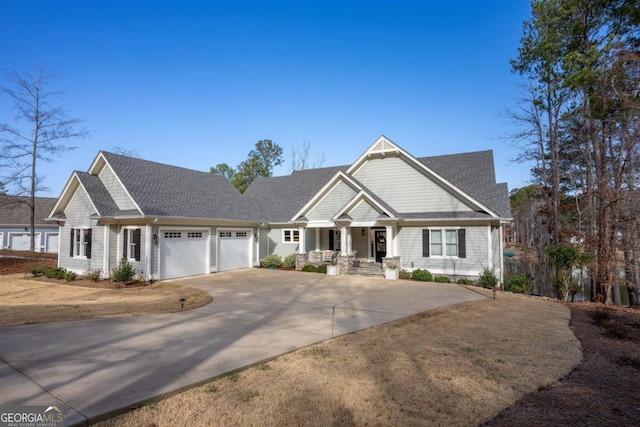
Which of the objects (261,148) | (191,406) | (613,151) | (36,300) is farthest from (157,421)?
(261,148)

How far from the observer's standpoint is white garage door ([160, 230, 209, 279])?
16.5m

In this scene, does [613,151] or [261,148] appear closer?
[613,151]

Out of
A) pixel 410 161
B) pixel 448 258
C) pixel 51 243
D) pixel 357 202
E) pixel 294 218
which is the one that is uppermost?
pixel 410 161

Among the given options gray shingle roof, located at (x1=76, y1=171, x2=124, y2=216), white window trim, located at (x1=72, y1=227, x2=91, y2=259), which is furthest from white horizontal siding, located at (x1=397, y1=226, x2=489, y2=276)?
white window trim, located at (x1=72, y1=227, x2=91, y2=259)

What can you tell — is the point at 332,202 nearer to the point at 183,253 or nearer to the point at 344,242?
the point at 344,242

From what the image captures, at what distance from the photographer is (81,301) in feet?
38.7

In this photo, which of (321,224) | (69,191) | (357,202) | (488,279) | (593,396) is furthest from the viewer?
(321,224)

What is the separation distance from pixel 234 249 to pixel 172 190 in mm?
4780

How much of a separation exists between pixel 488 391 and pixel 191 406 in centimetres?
394

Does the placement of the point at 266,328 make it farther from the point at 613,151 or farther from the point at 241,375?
the point at 613,151

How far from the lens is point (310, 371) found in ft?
17.7

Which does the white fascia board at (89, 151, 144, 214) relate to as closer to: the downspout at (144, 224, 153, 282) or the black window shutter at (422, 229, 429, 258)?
the downspout at (144, 224, 153, 282)

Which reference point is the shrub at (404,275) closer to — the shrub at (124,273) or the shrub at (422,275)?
the shrub at (422,275)

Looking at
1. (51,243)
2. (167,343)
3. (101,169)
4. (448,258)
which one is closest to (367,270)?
(448,258)
